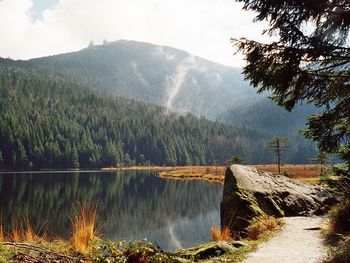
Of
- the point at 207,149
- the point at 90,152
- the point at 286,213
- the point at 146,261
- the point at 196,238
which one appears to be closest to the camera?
the point at 146,261

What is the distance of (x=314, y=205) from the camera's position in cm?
1680

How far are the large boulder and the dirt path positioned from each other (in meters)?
1.89

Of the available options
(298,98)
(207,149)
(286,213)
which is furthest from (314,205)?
(207,149)

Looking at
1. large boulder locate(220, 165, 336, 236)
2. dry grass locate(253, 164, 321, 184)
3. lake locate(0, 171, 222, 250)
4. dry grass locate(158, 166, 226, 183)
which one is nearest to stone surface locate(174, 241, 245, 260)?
large boulder locate(220, 165, 336, 236)

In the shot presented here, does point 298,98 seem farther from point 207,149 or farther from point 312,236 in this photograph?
point 207,149

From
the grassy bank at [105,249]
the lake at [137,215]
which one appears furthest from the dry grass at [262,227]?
the lake at [137,215]

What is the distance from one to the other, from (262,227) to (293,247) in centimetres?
283

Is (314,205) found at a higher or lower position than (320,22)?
lower

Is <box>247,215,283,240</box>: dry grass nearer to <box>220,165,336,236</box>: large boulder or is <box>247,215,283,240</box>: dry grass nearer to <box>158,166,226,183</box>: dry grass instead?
<box>220,165,336,236</box>: large boulder

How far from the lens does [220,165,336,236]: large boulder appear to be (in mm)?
14875

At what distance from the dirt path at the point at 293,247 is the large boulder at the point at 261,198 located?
1.89 metres

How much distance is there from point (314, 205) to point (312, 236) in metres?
5.93

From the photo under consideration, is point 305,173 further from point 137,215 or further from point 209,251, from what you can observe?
point 209,251

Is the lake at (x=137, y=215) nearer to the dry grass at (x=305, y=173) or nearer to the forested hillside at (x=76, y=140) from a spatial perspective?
the dry grass at (x=305, y=173)
